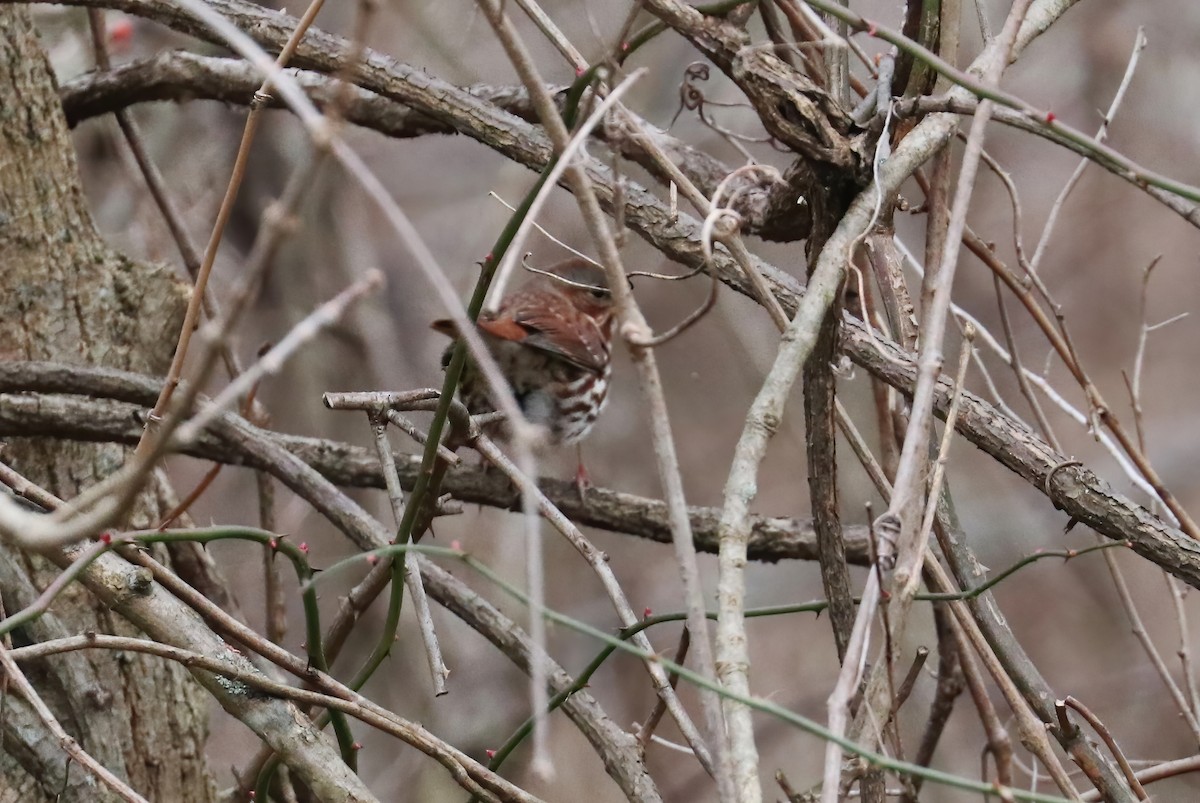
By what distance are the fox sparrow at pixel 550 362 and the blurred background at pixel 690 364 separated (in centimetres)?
124

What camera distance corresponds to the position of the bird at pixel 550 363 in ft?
12.8

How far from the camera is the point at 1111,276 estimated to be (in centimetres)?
675

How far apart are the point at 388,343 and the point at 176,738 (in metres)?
3.56

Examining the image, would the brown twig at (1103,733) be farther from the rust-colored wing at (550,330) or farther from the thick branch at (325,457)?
the rust-colored wing at (550,330)

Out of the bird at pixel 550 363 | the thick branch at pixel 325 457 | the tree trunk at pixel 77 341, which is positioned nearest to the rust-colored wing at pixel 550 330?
the bird at pixel 550 363

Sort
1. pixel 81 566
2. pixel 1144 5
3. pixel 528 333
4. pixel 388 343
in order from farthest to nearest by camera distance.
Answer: pixel 1144 5
pixel 388 343
pixel 528 333
pixel 81 566

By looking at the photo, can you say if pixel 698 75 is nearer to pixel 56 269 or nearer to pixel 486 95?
pixel 486 95

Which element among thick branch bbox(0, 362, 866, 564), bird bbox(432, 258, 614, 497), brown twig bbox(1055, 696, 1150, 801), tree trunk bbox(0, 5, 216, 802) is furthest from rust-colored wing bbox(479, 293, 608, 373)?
brown twig bbox(1055, 696, 1150, 801)

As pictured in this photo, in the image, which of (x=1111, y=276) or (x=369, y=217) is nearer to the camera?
(x=369, y=217)

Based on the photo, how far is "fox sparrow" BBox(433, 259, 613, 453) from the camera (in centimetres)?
392

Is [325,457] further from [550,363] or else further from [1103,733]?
[1103,733]

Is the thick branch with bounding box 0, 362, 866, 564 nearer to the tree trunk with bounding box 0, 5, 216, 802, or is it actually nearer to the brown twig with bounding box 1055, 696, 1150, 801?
the tree trunk with bounding box 0, 5, 216, 802

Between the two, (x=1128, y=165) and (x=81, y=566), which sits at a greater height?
(x=1128, y=165)

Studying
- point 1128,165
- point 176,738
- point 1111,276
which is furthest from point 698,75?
point 1111,276
